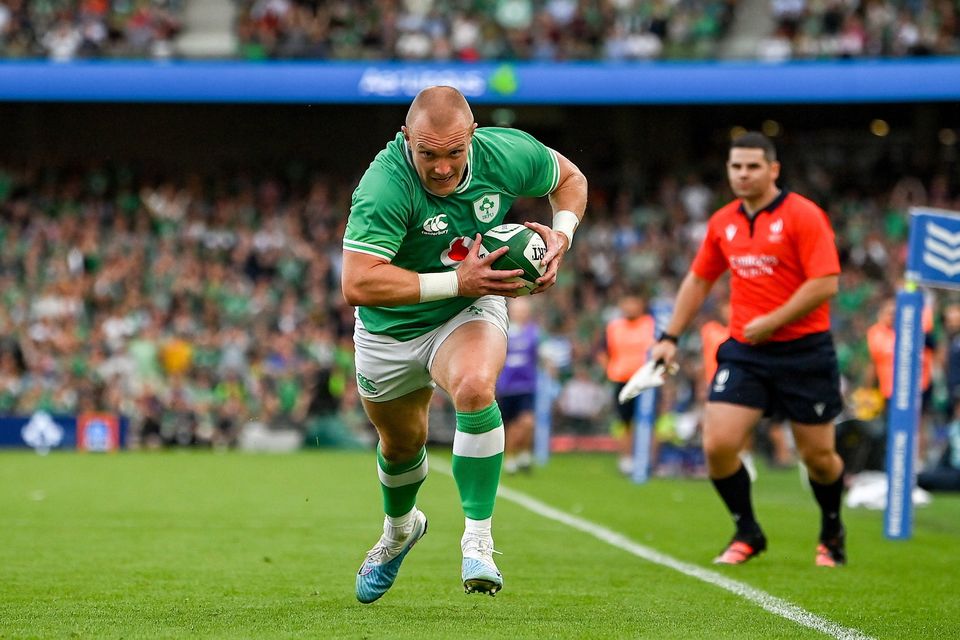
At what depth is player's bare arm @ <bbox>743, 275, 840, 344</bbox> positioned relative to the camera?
7.78 metres

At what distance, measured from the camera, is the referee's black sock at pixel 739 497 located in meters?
8.21

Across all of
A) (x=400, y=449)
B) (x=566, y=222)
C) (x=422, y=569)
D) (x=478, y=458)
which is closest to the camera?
(x=478, y=458)

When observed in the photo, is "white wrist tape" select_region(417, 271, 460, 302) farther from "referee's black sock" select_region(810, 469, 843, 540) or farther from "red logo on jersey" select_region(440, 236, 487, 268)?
"referee's black sock" select_region(810, 469, 843, 540)

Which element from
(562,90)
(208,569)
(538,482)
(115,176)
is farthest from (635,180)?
(208,569)

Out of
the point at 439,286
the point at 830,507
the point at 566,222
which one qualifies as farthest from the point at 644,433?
the point at 439,286

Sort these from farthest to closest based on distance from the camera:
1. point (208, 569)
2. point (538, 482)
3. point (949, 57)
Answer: point (949, 57), point (538, 482), point (208, 569)

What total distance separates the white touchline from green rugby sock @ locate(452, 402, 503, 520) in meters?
1.30

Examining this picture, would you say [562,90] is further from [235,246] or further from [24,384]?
[24,384]

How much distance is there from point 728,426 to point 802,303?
30.3 inches

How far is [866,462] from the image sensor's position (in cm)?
1362

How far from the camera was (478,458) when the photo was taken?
5.80 meters

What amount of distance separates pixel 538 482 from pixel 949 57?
1432cm

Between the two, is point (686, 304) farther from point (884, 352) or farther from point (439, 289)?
point (884, 352)

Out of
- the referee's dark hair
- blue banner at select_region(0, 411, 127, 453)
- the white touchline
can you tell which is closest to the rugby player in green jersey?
the white touchline
